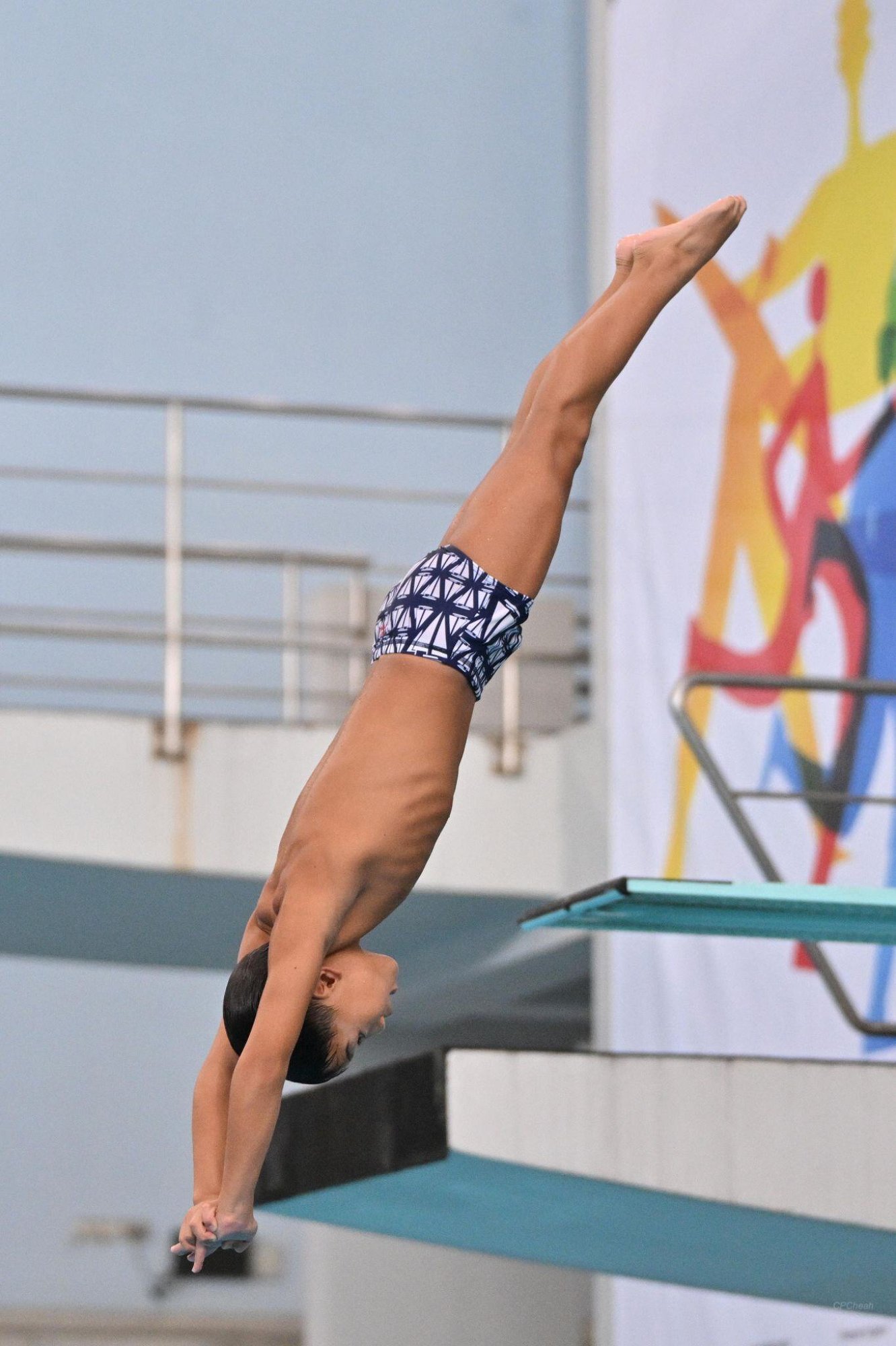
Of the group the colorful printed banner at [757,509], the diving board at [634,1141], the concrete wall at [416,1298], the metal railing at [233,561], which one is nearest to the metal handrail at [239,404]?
the metal railing at [233,561]

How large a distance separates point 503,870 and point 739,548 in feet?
5.69

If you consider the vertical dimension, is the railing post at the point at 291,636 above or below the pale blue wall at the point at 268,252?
below

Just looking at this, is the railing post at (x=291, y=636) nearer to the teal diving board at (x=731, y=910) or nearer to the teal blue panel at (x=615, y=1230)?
the teal blue panel at (x=615, y=1230)

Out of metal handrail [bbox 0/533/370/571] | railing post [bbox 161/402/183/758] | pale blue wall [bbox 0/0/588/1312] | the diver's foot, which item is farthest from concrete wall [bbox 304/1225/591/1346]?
the diver's foot

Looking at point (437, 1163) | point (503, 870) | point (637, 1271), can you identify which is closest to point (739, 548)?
point (503, 870)

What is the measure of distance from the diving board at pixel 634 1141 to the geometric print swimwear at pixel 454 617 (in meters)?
1.25

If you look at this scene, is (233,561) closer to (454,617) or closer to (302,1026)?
(454,617)

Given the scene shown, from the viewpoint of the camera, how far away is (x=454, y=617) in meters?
3.68

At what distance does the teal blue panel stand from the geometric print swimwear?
139 cm

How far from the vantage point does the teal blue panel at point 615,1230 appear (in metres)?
4.75

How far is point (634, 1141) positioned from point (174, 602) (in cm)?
355

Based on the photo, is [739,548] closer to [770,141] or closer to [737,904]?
[770,141]

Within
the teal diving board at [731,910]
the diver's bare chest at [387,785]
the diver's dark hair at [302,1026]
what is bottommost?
the diver's dark hair at [302,1026]

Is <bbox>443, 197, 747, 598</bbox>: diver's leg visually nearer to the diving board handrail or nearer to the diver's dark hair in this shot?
the diver's dark hair
